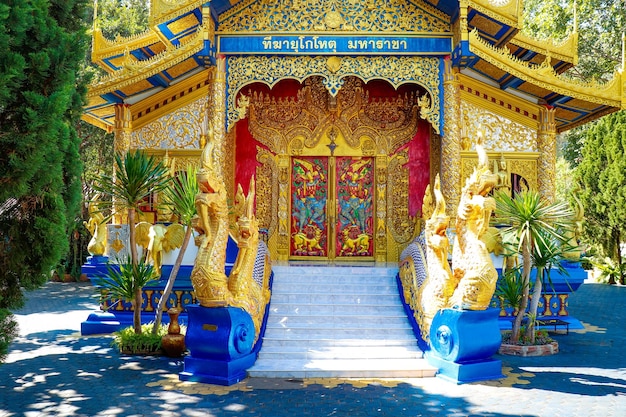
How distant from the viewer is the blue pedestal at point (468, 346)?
6562 mm

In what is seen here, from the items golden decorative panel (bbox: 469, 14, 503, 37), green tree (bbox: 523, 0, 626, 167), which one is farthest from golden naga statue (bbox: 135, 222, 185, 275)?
green tree (bbox: 523, 0, 626, 167)

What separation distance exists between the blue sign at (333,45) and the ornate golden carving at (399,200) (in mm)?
2322

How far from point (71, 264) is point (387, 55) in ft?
48.8

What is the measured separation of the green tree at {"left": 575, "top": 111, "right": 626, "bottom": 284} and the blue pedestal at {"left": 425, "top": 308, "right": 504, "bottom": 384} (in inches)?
551

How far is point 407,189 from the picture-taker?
11.4 meters

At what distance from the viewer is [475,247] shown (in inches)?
264

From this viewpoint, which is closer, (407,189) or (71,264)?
(407,189)

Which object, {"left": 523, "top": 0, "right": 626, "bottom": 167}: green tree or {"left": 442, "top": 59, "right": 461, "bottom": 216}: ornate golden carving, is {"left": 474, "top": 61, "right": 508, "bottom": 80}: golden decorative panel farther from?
{"left": 523, "top": 0, "right": 626, "bottom": 167}: green tree

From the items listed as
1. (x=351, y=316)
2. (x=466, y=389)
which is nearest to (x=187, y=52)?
(x=351, y=316)

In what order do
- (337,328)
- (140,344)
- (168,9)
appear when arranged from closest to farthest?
(337,328) < (140,344) < (168,9)

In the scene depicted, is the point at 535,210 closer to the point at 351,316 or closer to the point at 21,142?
the point at 351,316

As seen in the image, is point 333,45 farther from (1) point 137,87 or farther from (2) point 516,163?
(2) point 516,163

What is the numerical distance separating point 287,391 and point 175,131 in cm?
575

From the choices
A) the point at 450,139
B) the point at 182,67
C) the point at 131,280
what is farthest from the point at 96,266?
the point at 450,139
